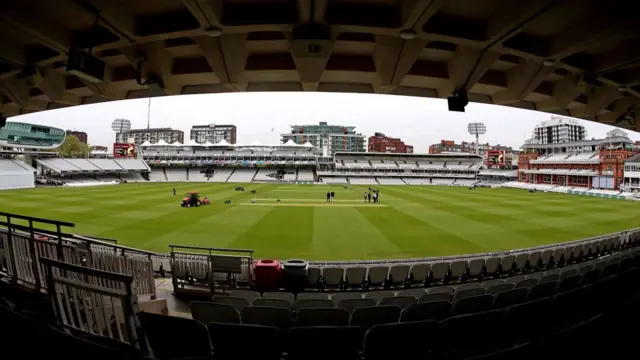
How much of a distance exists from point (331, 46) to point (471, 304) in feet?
12.3

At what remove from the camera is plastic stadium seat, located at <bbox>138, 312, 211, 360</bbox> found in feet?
8.32

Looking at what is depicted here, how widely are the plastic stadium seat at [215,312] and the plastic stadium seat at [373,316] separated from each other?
4.19ft

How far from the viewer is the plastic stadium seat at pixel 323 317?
329cm

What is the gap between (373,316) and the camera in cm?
333

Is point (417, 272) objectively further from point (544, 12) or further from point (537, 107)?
point (544, 12)

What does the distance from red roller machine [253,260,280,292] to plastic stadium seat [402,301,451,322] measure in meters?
4.03

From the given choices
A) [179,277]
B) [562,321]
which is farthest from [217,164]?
[562,321]

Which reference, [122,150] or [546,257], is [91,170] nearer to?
[122,150]

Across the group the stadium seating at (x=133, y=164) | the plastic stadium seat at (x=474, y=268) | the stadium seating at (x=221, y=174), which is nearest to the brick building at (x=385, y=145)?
the stadium seating at (x=221, y=174)

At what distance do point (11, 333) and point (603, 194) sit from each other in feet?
216

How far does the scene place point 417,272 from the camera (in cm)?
769

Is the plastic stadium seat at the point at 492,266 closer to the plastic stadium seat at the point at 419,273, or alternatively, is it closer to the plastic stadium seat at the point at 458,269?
the plastic stadium seat at the point at 458,269

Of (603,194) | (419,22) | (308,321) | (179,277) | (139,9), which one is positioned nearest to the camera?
(308,321)

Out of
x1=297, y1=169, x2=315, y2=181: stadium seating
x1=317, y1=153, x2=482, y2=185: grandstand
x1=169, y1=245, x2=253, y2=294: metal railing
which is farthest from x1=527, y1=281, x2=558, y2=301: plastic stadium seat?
x1=297, y1=169, x2=315, y2=181: stadium seating
